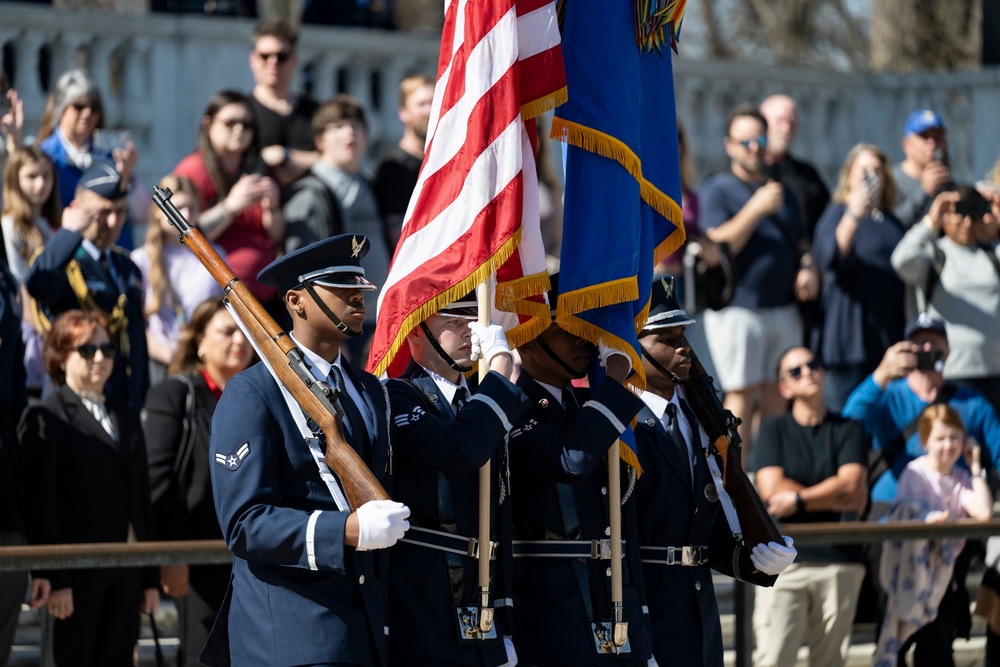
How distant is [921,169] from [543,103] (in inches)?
213

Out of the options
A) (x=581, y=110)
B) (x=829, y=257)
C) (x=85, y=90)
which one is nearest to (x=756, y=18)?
(x=829, y=257)

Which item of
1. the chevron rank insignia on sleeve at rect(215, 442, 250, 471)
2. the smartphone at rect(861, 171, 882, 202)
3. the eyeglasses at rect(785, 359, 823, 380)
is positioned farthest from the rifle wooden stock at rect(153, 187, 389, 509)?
the smartphone at rect(861, 171, 882, 202)

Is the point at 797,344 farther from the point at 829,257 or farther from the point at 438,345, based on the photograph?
the point at 438,345

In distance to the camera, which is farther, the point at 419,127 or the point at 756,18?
the point at 756,18

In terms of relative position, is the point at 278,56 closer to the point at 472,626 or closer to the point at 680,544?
the point at 680,544

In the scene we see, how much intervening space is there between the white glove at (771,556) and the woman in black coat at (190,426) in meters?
2.23

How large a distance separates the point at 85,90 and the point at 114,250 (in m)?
1.14

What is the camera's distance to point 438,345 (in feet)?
20.0

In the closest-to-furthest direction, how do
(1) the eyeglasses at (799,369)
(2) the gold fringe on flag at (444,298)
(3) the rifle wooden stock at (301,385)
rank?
(3) the rifle wooden stock at (301,385), (2) the gold fringe on flag at (444,298), (1) the eyeglasses at (799,369)

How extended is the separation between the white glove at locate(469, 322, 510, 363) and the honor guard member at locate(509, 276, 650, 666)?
0.29 meters

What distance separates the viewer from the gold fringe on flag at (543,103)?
638 cm

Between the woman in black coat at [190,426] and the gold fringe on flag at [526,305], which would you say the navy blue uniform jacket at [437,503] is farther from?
the woman in black coat at [190,426]

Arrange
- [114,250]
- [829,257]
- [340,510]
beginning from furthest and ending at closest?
[829,257], [114,250], [340,510]

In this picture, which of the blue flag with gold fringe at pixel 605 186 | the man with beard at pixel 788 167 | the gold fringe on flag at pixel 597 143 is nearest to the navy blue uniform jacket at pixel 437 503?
the blue flag with gold fringe at pixel 605 186
